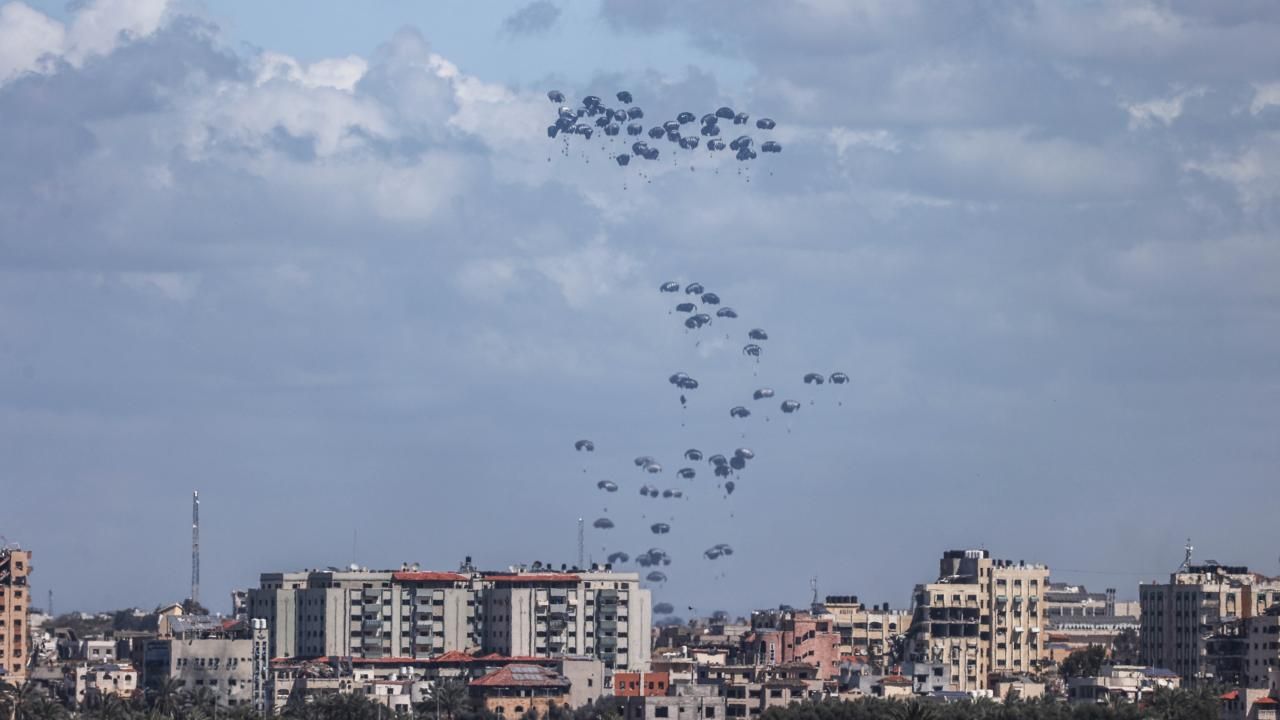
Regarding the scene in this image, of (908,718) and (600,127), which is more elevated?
(600,127)

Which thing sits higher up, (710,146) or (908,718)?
(710,146)

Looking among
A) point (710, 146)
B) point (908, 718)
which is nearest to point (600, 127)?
point (710, 146)

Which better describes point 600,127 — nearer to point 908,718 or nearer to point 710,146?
point 710,146
